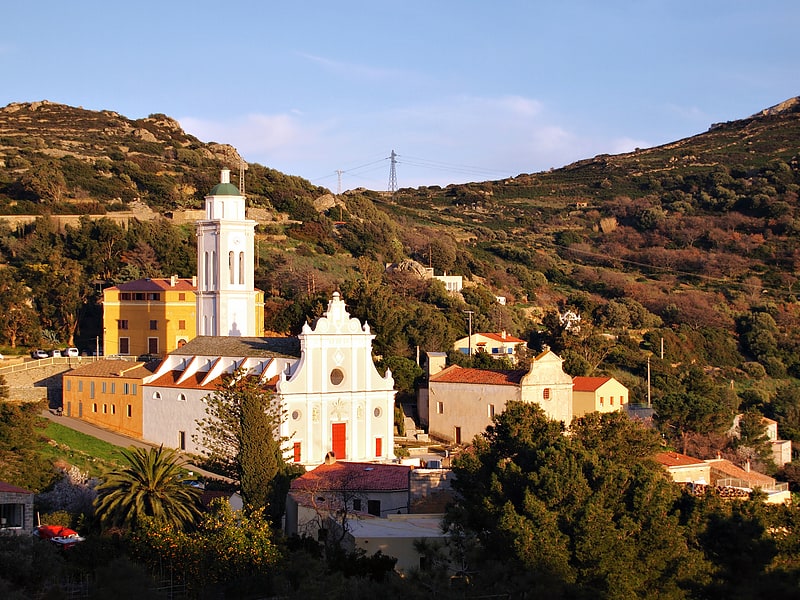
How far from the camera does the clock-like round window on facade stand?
140 feet

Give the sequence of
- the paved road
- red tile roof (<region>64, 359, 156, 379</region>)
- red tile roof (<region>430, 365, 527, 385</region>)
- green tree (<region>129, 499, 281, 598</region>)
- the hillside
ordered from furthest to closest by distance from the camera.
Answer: the hillside → red tile roof (<region>64, 359, 156, 379</region>) → red tile roof (<region>430, 365, 527, 385</region>) → the paved road → green tree (<region>129, 499, 281, 598</region>)

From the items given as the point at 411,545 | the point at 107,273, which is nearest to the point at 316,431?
the point at 411,545

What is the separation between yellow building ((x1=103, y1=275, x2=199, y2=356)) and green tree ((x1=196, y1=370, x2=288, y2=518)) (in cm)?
1553

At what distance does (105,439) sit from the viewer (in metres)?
43.9

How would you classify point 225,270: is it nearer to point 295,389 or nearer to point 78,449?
point 295,389

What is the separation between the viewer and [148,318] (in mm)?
56625

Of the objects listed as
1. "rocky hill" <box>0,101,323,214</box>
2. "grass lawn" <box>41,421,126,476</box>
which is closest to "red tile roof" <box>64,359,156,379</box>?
"grass lawn" <box>41,421,126,476</box>

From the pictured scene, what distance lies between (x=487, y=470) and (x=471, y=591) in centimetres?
808

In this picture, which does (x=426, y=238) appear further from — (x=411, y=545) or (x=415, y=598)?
(x=415, y=598)

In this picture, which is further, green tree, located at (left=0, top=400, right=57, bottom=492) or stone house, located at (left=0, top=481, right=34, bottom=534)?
green tree, located at (left=0, top=400, right=57, bottom=492)

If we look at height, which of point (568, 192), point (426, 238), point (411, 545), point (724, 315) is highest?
point (568, 192)

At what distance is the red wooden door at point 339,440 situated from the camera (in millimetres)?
42031

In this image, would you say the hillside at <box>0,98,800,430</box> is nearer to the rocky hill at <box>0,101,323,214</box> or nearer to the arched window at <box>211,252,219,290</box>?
the rocky hill at <box>0,101,323,214</box>

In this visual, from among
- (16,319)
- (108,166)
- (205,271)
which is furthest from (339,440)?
(108,166)
